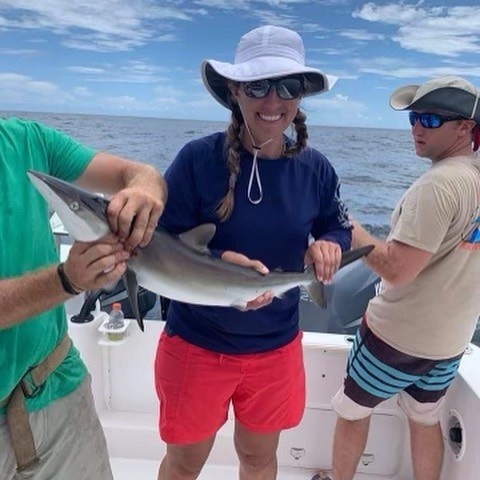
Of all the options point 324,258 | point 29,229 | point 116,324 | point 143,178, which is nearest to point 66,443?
point 29,229

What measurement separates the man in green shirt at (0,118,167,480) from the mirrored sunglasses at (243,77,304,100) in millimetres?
411

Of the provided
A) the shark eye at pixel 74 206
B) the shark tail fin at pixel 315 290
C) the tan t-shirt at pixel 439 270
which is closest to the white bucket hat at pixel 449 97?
the tan t-shirt at pixel 439 270

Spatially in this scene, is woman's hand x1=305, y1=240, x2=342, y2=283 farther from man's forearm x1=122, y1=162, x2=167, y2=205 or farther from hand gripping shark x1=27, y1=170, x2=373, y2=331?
man's forearm x1=122, y1=162, x2=167, y2=205

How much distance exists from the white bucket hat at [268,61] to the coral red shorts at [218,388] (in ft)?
3.01

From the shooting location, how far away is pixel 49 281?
Result: 113 cm

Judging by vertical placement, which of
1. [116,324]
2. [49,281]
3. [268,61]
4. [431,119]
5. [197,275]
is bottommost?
[116,324]

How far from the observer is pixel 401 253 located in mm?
1946

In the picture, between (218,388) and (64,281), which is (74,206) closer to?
(64,281)

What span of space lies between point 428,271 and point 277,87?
978mm

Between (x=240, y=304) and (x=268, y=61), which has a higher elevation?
(x=268, y=61)

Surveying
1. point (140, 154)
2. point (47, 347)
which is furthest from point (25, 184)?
point (140, 154)

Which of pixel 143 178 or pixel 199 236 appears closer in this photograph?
pixel 143 178

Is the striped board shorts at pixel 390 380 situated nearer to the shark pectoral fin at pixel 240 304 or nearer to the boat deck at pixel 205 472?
the boat deck at pixel 205 472

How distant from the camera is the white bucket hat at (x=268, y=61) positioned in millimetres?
1577
